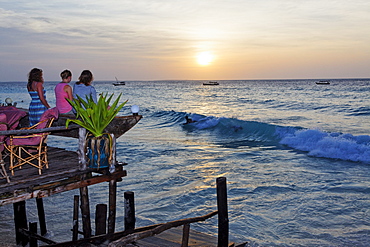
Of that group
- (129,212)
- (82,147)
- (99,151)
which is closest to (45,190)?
(82,147)

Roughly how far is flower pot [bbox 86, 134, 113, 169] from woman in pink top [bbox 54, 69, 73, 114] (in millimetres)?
1724

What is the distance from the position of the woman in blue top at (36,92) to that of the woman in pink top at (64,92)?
272 millimetres

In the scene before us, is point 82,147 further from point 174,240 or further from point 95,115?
point 174,240

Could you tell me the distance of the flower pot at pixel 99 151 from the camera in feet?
19.6

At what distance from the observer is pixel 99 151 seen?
19.6 feet

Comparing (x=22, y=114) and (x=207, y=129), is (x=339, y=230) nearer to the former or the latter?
(x=22, y=114)

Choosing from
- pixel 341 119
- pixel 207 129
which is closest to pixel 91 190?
pixel 207 129

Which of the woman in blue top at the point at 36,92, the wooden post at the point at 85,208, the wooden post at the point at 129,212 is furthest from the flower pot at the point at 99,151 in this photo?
the woman in blue top at the point at 36,92

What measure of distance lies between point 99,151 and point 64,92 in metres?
2.11

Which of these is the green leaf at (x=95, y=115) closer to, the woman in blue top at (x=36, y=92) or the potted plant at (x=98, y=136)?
the potted plant at (x=98, y=136)

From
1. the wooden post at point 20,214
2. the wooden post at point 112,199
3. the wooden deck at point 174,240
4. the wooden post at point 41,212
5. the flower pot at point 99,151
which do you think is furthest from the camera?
the wooden post at point 41,212

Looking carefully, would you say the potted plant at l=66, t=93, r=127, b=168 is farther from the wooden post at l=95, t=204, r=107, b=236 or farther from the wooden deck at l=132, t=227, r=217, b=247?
the wooden deck at l=132, t=227, r=217, b=247

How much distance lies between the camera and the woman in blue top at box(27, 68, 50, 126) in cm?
738

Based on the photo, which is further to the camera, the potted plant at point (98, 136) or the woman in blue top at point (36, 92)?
the woman in blue top at point (36, 92)
